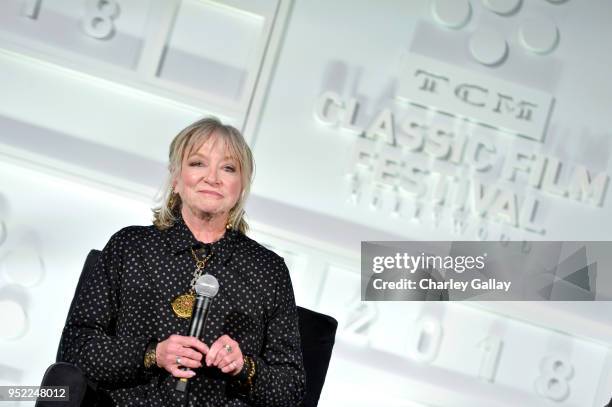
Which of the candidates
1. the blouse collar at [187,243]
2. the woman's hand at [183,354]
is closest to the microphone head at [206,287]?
the woman's hand at [183,354]

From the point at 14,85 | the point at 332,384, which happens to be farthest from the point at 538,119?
the point at 14,85

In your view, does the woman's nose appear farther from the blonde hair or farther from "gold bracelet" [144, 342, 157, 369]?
"gold bracelet" [144, 342, 157, 369]

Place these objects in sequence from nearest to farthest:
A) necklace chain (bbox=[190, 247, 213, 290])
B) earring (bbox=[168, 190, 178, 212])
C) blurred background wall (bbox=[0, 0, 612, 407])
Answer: necklace chain (bbox=[190, 247, 213, 290]) < earring (bbox=[168, 190, 178, 212]) < blurred background wall (bbox=[0, 0, 612, 407])

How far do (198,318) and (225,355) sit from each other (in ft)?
0.65

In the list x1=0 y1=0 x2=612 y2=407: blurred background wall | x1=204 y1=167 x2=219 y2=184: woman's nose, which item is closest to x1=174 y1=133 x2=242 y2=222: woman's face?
x1=204 y1=167 x2=219 y2=184: woman's nose

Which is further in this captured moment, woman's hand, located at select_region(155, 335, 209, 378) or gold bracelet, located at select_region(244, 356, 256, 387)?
gold bracelet, located at select_region(244, 356, 256, 387)

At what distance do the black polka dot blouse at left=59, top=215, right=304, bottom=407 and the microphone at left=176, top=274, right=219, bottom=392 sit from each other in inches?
9.7

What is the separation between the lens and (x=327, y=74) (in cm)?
375

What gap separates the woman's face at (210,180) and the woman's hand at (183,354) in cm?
49

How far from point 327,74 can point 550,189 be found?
1.08m

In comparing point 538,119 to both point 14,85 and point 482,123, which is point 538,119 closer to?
point 482,123

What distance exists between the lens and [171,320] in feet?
7.75

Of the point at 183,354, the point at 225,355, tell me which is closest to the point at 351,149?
the point at 225,355

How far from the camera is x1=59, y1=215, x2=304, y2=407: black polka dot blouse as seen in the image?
2275 mm
